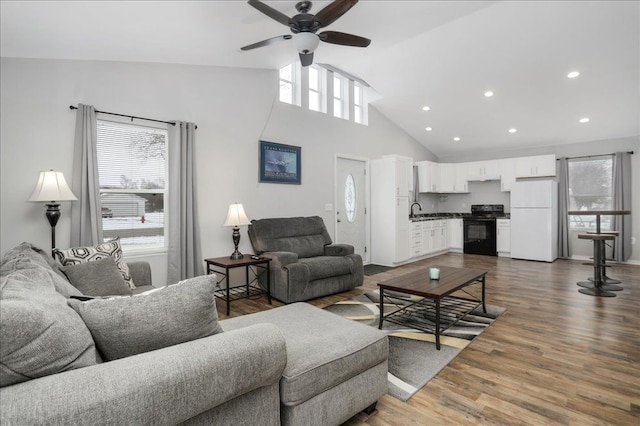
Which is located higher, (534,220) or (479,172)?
(479,172)

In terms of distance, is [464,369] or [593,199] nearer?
[464,369]

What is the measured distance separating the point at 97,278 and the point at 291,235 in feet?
8.76

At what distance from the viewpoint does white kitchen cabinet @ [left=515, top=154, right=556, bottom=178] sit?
690 cm

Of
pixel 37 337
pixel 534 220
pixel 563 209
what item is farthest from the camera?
pixel 563 209

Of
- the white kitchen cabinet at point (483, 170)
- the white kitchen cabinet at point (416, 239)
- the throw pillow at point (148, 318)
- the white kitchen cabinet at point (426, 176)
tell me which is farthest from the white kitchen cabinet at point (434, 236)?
the throw pillow at point (148, 318)

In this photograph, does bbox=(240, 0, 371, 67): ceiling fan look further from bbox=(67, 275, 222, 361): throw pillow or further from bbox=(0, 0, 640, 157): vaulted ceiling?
bbox=(67, 275, 222, 361): throw pillow

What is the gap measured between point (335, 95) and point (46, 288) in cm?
554

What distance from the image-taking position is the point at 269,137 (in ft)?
16.2

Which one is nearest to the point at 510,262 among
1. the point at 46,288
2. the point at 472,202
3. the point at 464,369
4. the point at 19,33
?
the point at 472,202

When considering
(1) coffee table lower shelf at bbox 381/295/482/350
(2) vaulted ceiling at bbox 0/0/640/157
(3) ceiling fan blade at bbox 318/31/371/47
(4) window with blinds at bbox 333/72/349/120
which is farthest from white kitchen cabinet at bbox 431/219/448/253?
(3) ceiling fan blade at bbox 318/31/371/47

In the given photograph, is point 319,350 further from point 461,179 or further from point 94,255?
point 461,179

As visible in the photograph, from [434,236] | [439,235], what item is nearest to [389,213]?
[434,236]

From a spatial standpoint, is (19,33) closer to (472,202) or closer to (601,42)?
(601,42)

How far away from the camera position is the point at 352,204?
6.34 meters
